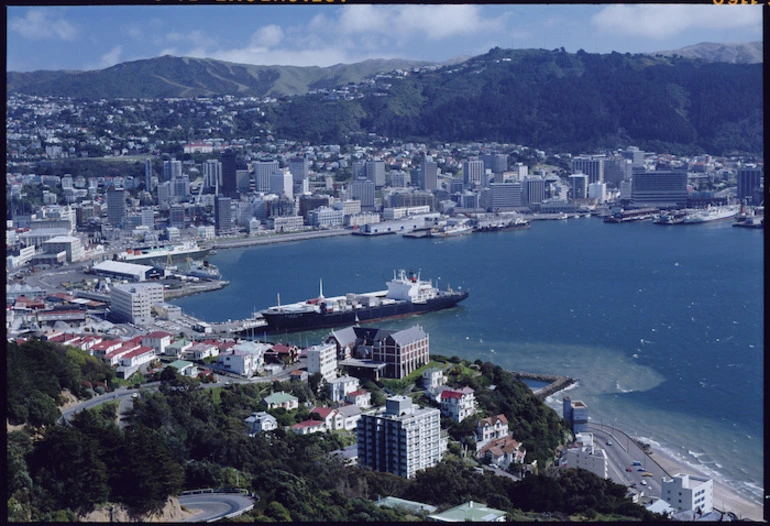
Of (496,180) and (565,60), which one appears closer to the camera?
(496,180)

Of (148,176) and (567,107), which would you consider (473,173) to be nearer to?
(148,176)

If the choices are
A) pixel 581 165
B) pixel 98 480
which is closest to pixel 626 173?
pixel 581 165

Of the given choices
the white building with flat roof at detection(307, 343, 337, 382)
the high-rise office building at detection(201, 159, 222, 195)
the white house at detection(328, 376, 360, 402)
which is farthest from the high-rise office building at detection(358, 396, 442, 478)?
the high-rise office building at detection(201, 159, 222, 195)

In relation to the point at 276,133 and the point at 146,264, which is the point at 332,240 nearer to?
the point at 146,264

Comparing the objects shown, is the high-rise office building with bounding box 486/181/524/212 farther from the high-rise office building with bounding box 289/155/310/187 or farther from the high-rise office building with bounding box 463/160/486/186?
the high-rise office building with bounding box 289/155/310/187

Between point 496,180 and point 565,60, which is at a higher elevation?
point 565,60

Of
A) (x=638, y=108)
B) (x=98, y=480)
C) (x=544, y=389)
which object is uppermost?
(x=638, y=108)
